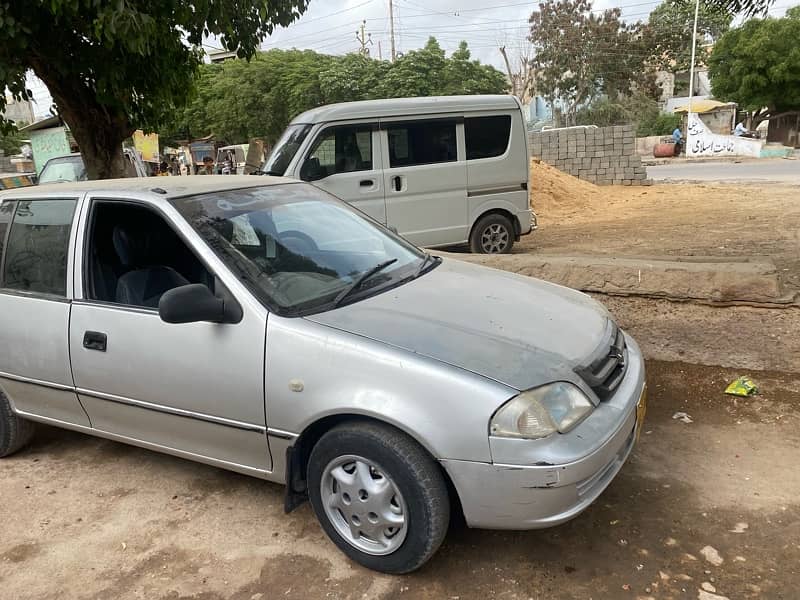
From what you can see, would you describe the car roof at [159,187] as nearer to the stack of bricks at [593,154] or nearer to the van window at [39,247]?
the van window at [39,247]

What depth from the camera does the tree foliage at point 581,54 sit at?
142ft

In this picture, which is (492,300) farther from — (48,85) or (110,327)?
(48,85)

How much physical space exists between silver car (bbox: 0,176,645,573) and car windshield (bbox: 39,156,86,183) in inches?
315

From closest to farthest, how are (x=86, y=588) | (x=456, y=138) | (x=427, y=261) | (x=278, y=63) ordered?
(x=86, y=588)
(x=427, y=261)
(x=456, y=138)
(x=278, y=63)

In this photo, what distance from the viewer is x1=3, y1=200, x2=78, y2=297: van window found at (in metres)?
3.26

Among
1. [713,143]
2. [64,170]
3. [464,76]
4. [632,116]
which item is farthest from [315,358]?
[632,116]

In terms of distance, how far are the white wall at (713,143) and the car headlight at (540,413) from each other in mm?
34146

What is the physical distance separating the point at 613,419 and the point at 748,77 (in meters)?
40.5

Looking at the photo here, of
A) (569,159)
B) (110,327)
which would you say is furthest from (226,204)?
(569,159)

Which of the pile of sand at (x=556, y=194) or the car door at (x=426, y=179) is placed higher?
the car door at (x=426, y=179)

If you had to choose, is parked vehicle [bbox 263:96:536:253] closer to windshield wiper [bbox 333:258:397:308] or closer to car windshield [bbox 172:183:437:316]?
car windshield [bbox 172:183:437:316]

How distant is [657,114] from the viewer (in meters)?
44.8

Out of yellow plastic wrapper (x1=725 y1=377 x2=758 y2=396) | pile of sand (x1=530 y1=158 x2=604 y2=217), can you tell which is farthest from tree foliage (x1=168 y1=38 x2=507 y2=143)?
yellow plastic wrapper (x1=725 y1=377 x2=758 y2=396)

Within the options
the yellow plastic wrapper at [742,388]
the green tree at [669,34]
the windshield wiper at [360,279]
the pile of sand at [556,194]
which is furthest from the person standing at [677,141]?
the windshield wiper at [360,279]
